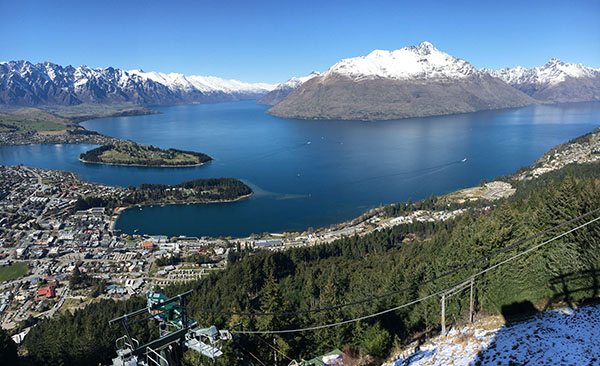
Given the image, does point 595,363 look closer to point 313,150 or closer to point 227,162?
point 227,162

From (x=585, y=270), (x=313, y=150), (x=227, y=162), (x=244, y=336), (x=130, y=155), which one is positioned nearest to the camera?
(x=585, y=270)

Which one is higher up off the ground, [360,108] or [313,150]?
[360,108]

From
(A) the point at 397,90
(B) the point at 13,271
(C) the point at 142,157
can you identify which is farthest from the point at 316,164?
(A) the point at 397,90

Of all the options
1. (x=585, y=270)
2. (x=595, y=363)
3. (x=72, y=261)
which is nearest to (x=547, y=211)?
(x=585, y=270)

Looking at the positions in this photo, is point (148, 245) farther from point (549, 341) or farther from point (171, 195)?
point (549, 341)

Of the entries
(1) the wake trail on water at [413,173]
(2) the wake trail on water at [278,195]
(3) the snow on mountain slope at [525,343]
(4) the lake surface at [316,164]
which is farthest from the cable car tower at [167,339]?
(1) the wake trail on water at [413,173]

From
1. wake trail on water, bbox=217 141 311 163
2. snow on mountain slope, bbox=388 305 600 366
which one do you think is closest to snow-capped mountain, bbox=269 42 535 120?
wake trail on water, bbox=217 141 311 163

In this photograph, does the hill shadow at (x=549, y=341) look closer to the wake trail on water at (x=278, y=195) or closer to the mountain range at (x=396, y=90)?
the wake trail on water at (x=278, y=195)
